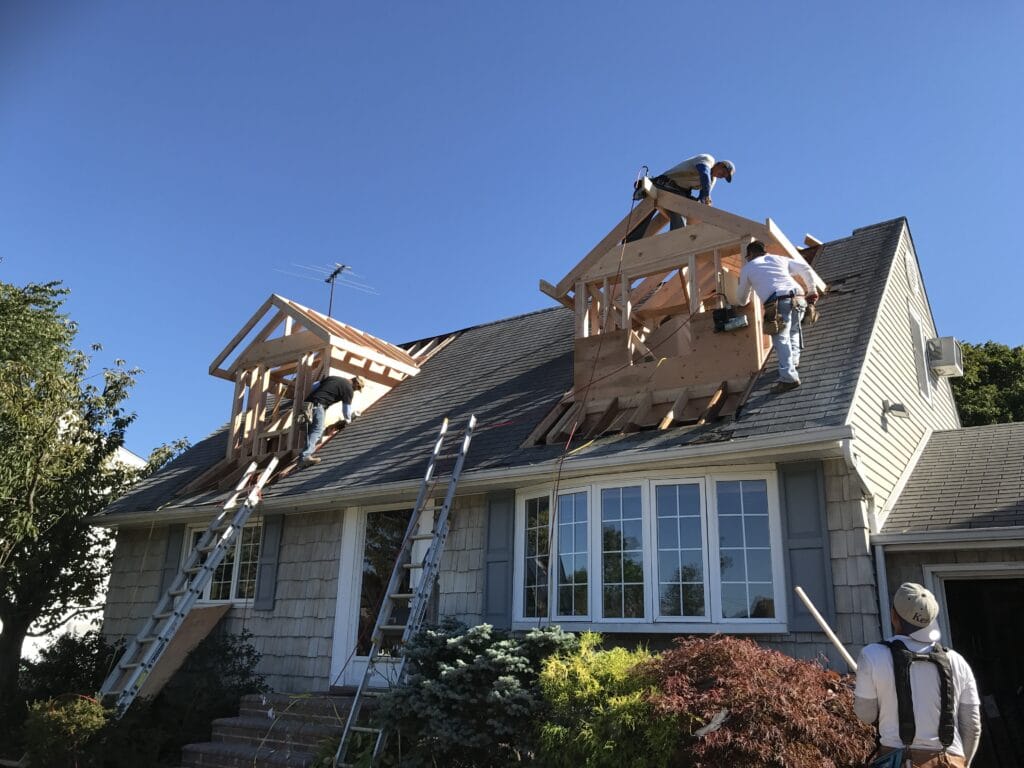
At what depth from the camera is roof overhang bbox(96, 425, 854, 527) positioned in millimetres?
7035

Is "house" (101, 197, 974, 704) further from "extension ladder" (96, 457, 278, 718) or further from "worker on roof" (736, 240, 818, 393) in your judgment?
"extension ladder" (96, 457, 278, 718)

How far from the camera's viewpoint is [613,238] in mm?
10336

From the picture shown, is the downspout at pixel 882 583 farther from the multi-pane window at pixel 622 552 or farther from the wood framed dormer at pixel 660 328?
the multi-pane window at pixel 622 552

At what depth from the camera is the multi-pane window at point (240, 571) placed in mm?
11758

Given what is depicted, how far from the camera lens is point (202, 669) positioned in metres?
10.1

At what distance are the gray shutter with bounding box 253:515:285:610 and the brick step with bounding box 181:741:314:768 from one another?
2.58 metres

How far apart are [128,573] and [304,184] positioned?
7.33 metres

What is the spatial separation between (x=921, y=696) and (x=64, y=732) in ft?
26.0

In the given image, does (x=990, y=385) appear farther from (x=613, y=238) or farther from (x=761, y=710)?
(x=761, y=710)

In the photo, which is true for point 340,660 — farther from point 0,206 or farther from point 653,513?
point 0,206

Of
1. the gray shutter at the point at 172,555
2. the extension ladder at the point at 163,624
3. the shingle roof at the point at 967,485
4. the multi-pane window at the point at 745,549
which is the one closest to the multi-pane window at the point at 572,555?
the multi-pane window at the point at 745,549

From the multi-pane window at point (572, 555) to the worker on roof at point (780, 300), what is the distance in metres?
2.44

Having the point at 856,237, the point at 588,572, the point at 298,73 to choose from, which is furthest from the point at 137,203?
the point at 856,237

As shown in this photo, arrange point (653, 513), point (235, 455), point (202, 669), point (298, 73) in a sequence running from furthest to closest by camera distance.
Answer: point (235, 455) → point (298, 73) → point (202, 669) → point (653, 513)
